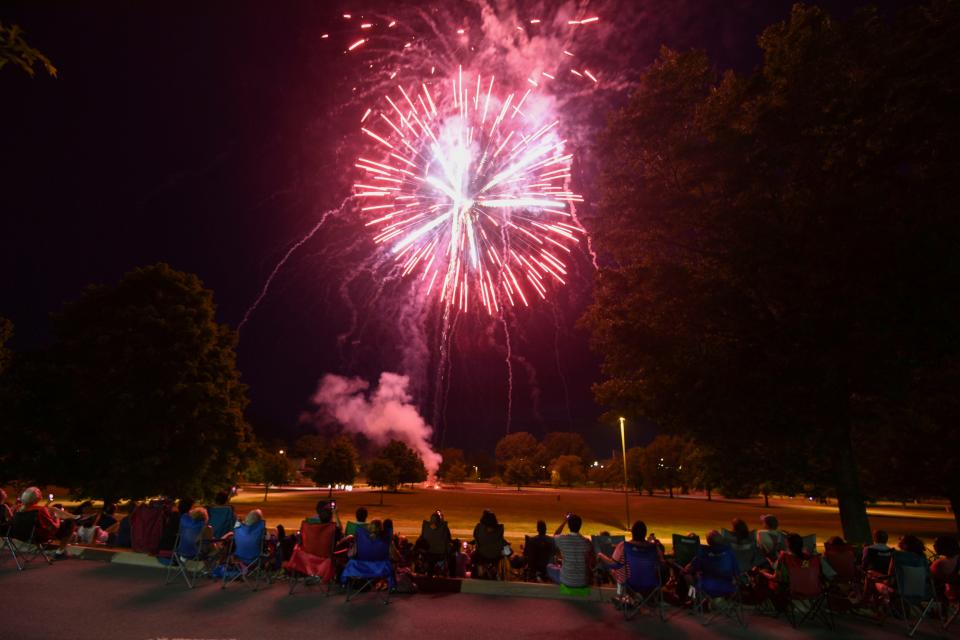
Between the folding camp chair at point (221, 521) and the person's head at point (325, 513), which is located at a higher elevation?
the person's head at point (325, 513)

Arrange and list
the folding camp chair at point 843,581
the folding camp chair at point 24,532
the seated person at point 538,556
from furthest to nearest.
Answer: the seated person at point 538,556
the folding camp chair at point 24,532
the folding camp chair at point 843,581

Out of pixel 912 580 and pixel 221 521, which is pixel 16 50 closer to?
pixel 221 521

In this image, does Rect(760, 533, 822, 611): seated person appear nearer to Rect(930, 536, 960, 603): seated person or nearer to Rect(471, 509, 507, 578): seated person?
Rect(930, 536, 960, 603): seated person

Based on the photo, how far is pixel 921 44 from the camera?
13.1 metres

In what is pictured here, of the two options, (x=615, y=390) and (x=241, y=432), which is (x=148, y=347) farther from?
(x=615, y=390)

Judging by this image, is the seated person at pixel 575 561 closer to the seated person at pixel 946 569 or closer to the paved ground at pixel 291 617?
the paved ground at pixel 291 617

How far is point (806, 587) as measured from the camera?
7844 millimetres

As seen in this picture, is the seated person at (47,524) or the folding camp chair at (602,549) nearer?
the folding camp chair at (602,549)

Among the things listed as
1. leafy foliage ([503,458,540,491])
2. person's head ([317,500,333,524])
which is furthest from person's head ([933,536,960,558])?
leafy foliage ([503,458,540,491])

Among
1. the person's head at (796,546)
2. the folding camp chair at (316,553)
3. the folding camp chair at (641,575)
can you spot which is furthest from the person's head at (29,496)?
the person's head at (796,546)

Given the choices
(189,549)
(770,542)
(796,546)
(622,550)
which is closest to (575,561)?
(622,550)

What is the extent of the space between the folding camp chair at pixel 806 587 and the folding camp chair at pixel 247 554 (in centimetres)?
877

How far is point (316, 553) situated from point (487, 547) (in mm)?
3282

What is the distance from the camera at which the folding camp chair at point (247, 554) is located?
9102mm
